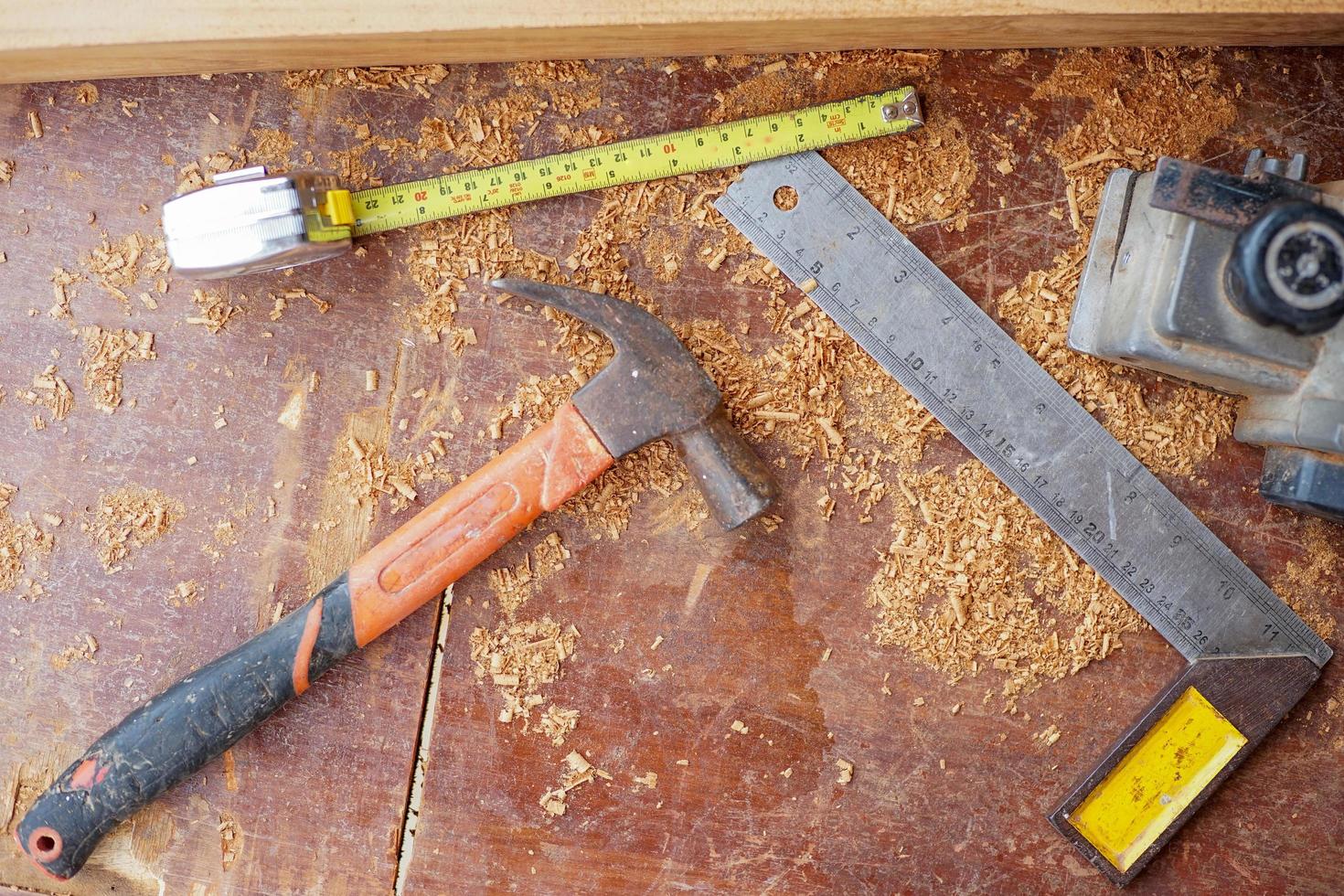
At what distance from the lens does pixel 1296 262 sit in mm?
1341

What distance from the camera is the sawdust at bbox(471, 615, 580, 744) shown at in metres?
1.73

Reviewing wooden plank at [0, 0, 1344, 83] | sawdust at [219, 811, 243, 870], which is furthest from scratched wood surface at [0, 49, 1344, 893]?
wooden plank at [0, 0, 1344, 83]

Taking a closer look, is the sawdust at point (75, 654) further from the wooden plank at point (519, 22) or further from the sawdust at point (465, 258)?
the wooden plank at point (519, 22)

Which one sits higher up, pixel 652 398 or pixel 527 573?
pixel 652 398

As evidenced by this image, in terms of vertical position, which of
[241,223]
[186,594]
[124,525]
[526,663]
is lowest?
[526,663]

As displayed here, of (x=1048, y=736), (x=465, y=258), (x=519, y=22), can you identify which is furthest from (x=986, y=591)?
(x=519, y=22)

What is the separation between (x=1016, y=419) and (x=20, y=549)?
1994mm

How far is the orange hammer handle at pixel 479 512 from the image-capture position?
158 centimetres

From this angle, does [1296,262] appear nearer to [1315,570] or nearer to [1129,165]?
[1129,165]

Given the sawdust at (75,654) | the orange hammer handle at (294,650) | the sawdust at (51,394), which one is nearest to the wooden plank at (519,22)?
the sawdust at (51,394)

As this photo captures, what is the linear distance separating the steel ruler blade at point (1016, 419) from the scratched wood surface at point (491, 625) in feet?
0.22

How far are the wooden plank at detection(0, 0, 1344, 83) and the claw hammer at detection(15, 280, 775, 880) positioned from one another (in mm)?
478

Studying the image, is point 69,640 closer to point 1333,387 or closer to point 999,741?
point 999,741

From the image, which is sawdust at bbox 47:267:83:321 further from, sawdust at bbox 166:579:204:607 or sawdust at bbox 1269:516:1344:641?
sawdust at bbox 1269:516:1344:641
